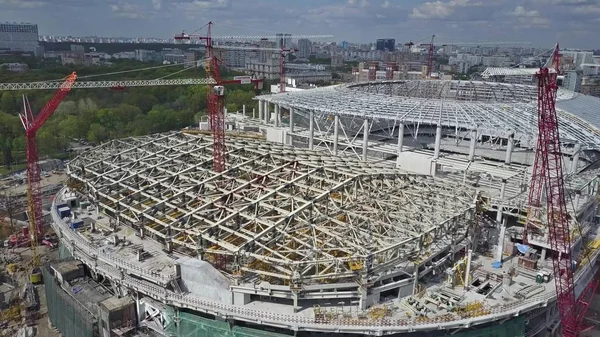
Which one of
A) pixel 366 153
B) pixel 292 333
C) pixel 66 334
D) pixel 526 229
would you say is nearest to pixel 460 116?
pixel 366 153

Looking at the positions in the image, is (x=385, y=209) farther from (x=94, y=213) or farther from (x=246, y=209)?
(x=94, y=213)

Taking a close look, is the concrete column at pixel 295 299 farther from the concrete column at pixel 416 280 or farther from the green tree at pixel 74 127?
the green tree at pixel 74 127

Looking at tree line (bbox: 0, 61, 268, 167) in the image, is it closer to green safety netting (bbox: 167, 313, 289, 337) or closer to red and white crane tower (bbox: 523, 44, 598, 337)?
green safety netting (bbox: 167, 313, 289, 337)

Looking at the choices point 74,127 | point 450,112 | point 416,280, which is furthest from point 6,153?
point 416,280

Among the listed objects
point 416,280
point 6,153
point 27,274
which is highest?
point 416,280

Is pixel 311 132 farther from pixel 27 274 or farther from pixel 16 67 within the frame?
pixel 16 67

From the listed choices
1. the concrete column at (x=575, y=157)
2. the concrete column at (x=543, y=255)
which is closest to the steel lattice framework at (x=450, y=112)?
the concrete column at (x=575, y=157)
